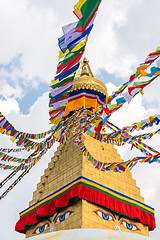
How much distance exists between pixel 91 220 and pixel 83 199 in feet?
2.08

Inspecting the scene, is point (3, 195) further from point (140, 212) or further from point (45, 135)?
point (140, 212)

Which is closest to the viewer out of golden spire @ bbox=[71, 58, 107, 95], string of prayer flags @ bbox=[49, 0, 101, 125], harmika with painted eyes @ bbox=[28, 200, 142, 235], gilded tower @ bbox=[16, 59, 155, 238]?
string of prayer flags @ bbox=[49, 0, 101, 125]

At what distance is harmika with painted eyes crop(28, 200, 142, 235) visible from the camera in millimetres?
9734

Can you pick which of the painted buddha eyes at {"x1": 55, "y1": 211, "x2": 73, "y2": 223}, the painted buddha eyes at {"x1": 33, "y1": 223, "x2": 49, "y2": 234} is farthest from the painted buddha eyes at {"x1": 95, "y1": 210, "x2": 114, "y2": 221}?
the painted buddha eyes at {"x1": 33, "y1": 223, "x2": 49, "y2": 234}

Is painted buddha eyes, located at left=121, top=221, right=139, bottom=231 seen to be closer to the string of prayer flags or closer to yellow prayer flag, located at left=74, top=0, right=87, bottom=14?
the string of prayer flags

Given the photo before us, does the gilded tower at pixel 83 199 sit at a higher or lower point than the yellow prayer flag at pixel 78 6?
lower

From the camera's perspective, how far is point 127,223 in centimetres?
1049

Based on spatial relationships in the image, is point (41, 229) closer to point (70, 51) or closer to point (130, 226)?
point (130, 226)

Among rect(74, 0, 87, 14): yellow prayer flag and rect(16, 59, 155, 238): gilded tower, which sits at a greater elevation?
rect(74, 0, 87, 14): yellow prayer flag

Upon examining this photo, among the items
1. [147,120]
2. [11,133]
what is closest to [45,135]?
[11,133]

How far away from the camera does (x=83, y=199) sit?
32.4 ft

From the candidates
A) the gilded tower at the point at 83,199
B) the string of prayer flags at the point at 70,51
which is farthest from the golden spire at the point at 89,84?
the string of prayer flags at the point at 70,51

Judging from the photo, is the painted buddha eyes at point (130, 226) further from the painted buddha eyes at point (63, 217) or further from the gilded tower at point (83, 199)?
the painted buddha eyes at point (63, 217)

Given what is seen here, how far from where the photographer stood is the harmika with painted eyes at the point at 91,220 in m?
9.73
